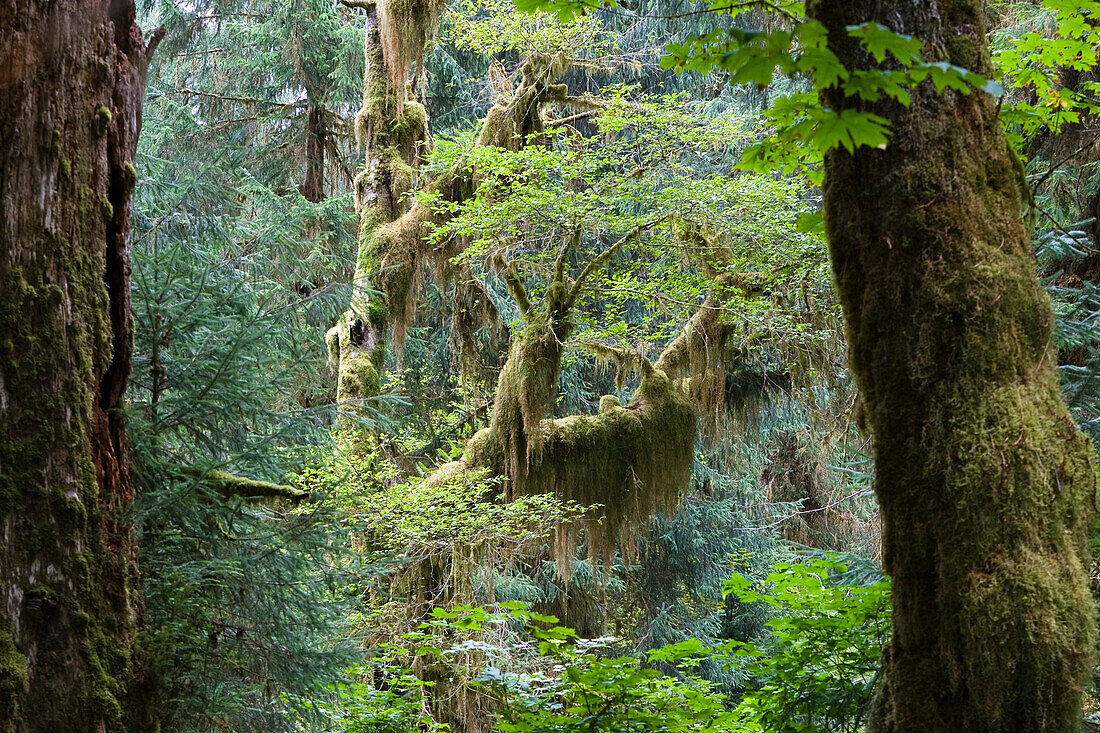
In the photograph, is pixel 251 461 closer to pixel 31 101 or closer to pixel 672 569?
pixel 31 101

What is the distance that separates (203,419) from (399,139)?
→ 6.80 metres

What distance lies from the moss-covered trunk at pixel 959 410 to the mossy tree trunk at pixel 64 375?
2.51 meters

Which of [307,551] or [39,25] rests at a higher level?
[39,25]

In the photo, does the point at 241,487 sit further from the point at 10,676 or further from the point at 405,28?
the point at 405,28

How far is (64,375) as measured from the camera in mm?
2977

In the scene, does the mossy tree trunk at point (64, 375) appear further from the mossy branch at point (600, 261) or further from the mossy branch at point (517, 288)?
the mossy branch at point (517, 288)

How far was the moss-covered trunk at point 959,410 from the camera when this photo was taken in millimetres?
2223

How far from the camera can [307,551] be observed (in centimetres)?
365

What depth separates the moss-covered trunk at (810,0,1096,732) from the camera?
7.29 feet

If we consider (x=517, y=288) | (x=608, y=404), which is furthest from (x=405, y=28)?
(x=608, y=404)

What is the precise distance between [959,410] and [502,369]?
715 cm

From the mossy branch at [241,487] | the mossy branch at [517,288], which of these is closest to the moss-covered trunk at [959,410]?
the mossy branch at [241,487]

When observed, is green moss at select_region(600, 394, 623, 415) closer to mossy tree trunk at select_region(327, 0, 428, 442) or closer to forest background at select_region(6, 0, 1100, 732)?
forest background at select_region(6, 0, 1100, 732)

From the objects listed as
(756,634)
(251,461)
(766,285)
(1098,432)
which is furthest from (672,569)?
(251,461)
